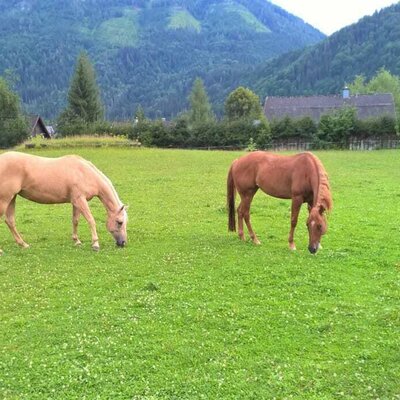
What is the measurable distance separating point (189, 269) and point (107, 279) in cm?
158

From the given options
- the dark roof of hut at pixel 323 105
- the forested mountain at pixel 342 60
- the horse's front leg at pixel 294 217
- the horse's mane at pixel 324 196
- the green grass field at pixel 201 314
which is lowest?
the green grass field at pixel 201 314

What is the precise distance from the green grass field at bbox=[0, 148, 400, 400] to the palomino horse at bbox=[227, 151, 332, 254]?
0.71 m

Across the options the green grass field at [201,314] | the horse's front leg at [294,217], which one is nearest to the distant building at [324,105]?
the horse's front leg at [294,217]

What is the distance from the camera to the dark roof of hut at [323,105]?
220 feet

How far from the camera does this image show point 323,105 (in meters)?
72.1

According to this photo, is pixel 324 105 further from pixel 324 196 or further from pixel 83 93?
pixel 324 196

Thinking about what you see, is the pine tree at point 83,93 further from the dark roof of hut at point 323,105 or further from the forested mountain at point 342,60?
the forested mountain at point 342,60

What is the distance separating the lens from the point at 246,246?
10.8 m

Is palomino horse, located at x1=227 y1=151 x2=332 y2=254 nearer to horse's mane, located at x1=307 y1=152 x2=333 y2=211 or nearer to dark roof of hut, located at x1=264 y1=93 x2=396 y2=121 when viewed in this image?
horse's mane, located at x1=307 y1=152 x2=333 y2=211

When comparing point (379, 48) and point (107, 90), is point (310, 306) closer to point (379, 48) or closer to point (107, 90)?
point (379, 48)

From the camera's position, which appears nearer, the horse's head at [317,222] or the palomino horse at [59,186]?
the horse's head at [317,222]

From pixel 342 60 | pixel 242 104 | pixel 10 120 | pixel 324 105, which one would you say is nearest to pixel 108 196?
pixel 10 120

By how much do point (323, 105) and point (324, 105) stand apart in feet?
0.49

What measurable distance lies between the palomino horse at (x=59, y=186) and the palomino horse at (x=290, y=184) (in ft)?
9.58
